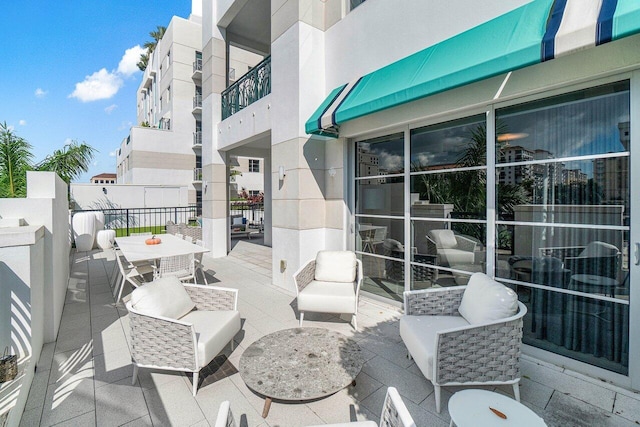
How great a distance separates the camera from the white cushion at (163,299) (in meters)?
3.21

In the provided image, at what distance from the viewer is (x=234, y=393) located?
9.87ft

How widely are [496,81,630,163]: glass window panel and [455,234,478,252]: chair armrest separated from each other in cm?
120

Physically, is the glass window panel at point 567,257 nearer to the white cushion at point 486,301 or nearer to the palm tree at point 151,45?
the white cushion at point 486,301

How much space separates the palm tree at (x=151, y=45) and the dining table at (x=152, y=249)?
1146 inches

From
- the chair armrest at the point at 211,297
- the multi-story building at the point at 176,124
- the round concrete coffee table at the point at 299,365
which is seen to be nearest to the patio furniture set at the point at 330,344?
the round concrete coffee table at the point at 299,365

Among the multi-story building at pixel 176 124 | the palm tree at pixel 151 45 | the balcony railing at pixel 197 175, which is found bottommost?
the balcony railing at pixel 197 175

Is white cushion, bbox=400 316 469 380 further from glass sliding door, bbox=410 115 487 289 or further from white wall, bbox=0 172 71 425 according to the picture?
white wall, bbox=0 172 71 425

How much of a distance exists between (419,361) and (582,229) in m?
2.37

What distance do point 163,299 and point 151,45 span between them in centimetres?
3535

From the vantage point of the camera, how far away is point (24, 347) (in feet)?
10.8

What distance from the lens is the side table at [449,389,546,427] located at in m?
1.90

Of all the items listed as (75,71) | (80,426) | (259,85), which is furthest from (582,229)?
(75,71)

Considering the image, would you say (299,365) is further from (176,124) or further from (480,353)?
(176,124)

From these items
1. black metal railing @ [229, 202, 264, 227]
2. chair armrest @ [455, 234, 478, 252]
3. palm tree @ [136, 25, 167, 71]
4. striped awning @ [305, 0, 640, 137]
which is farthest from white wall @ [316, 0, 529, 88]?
palm tree @ [136, 25, 167, 71]
